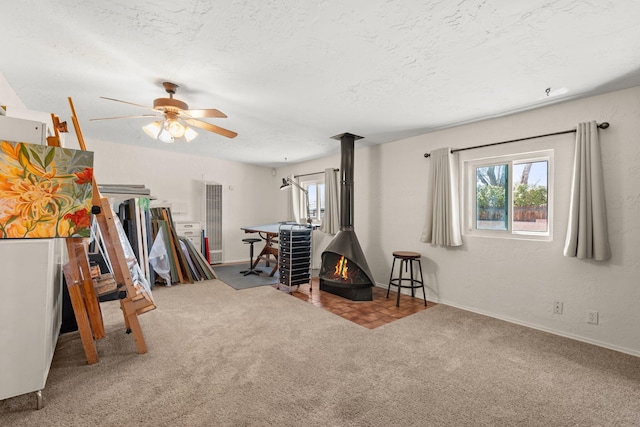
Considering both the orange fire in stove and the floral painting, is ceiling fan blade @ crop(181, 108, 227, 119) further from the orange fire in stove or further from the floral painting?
the orange fire in stove

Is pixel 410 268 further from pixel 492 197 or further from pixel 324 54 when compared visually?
pixel 324 54

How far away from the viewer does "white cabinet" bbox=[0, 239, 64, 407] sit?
4.98 ft

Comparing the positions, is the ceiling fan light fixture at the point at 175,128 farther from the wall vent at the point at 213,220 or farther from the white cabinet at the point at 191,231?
the wall vent at the point at 213,220

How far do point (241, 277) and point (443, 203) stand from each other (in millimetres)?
3311

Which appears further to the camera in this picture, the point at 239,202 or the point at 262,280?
the point at 239,202

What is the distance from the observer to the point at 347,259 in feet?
11.6

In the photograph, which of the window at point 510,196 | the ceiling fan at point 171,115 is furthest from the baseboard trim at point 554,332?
the ceiling fan at point 171,115

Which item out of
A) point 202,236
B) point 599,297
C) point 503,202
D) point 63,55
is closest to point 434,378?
point 599,297

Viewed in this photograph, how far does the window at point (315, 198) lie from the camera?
564 cm

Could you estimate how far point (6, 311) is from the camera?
1.52 m

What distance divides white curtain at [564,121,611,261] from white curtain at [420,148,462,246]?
41.4 inches

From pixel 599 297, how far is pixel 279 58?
3325 millimetres

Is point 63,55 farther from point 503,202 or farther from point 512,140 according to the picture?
point 503,202

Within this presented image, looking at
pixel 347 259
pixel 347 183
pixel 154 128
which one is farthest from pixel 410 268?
pixel 154 128
